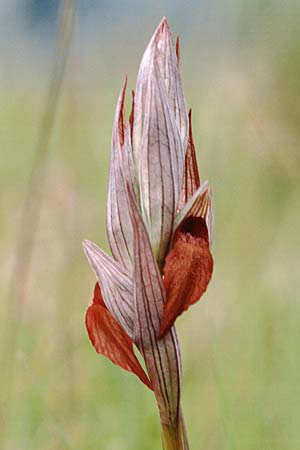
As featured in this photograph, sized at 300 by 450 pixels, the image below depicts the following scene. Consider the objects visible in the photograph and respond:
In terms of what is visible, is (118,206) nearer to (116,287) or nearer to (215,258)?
(116,287)

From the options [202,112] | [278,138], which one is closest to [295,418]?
[278,138]

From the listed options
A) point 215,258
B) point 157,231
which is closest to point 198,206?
point 157,231

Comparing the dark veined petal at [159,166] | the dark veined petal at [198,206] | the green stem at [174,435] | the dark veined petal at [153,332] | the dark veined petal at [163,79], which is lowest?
the green stem at [174,435]

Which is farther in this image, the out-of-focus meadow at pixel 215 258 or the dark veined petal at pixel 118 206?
the out-of-focus meadow at pixel 215 258

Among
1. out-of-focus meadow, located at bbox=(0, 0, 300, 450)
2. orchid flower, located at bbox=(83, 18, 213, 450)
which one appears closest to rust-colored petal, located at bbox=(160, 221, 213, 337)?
orchid flower, located at bbox=(83, 18, 213, 450)

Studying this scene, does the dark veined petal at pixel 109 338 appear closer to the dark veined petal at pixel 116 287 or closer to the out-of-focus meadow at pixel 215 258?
the dark veined petal at pixel 116 287

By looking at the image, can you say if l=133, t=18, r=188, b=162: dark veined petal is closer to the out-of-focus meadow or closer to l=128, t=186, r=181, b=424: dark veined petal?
l=128, t=186, r=181, b=424: dark veined petal

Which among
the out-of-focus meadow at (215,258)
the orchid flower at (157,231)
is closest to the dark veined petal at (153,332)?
the orchid flower at (157,231)
